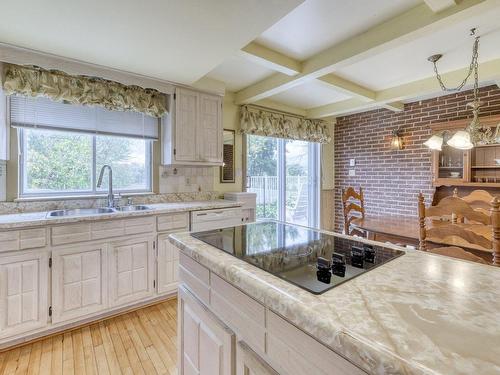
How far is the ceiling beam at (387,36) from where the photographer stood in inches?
64.4

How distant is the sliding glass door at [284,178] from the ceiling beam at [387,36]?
144 cm

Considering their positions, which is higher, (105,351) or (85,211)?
(85,211)

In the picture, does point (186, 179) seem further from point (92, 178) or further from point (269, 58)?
point (269, 58)

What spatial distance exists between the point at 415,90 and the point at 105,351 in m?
4.10

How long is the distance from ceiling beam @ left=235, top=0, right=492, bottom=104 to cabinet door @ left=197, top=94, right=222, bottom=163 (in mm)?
848

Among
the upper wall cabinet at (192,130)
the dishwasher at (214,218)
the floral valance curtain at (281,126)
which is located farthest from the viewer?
the floral valance curtain at (281,126)

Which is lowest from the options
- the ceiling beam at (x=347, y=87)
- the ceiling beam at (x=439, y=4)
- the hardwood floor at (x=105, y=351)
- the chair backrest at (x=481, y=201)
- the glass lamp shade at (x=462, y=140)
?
the hardwood floor at (x=105, y=351)

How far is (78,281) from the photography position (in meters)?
2.08

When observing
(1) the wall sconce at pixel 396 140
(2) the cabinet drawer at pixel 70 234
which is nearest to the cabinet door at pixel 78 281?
(2) the cabinet drawer at pixel 70 234

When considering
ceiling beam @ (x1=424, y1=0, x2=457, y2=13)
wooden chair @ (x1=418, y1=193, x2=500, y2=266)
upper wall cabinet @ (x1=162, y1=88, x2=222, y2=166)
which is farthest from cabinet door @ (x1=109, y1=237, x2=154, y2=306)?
ceiling beam @ (x1=424, y1=0, x2=457, y2=13)

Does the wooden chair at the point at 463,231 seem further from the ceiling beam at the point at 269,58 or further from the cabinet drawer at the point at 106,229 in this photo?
the cabinet drawer at the point at 106,229

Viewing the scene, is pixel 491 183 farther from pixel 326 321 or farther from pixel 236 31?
pixel 326 321

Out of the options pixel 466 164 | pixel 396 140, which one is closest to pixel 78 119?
pixel 396 140

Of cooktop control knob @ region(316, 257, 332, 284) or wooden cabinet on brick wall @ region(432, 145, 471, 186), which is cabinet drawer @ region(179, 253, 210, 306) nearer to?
cooktop control knob @ region(316, 257, 332, 284)
